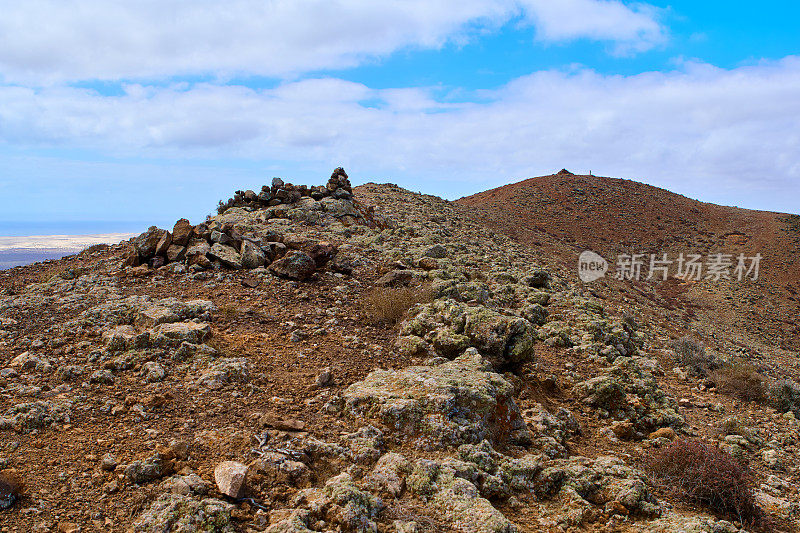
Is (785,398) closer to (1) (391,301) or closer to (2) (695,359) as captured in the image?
(2) (695,359)

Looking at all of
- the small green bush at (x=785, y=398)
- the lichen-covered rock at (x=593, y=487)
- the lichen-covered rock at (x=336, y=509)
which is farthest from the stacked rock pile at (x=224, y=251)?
the small green bush at (x=785, y=398)

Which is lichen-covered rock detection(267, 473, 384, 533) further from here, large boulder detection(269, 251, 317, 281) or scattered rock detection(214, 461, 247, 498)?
large boulder detection(269, 251, 317, 281)

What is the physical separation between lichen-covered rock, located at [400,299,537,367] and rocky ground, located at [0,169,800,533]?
0.04 metres

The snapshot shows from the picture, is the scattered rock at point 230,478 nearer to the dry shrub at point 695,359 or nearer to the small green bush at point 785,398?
the dry shrub at point 695,359

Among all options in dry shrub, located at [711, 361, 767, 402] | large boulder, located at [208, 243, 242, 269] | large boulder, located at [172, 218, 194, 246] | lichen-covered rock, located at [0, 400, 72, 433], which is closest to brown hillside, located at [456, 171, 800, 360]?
dry shrub, located at [711, 361, 767, 402]

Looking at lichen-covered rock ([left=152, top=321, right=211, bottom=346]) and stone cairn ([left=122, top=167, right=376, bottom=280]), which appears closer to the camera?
lichen-covered rock ([left=152, top=321, right=211, bottom=346])

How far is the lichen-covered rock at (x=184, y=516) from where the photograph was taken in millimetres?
3898

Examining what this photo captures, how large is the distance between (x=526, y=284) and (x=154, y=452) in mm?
10304

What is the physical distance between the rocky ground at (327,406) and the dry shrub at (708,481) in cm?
17

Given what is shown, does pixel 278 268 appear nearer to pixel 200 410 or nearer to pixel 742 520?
pixel 200 410

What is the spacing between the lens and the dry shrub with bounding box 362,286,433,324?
8.61 m

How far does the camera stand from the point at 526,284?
13.0 m

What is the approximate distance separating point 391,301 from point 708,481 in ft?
17.5

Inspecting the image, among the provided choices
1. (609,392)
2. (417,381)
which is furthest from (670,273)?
(417,381)
